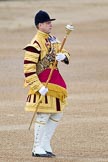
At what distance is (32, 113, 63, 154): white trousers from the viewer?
10.1 m

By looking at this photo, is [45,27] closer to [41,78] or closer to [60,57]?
[60,57]

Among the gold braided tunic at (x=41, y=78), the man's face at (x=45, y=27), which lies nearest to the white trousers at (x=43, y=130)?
the gold braided tunic at (x=41, y=78)

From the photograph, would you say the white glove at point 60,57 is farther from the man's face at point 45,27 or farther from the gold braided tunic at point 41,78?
the man's face at point 45,27

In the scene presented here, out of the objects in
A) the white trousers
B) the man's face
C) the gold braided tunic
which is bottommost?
the white trousers

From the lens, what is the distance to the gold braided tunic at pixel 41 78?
991cm

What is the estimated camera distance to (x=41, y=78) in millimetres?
10141

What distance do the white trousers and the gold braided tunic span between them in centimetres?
12

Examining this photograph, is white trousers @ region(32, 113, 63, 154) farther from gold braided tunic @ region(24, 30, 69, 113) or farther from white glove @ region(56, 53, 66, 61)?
white glove @ region(56, 53, 66, 61)

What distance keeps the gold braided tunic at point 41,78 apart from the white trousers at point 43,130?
118 mm

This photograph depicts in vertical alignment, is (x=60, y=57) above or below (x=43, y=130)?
above

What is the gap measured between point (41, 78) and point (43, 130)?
619 millimetres

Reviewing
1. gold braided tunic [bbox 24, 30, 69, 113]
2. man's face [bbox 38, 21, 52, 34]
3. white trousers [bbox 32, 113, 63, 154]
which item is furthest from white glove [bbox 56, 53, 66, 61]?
white trousers [bbox 32, 113, 63, 154]

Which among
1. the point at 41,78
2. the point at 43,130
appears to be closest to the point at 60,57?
the point at 41,78

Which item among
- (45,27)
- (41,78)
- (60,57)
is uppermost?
(45,27)
